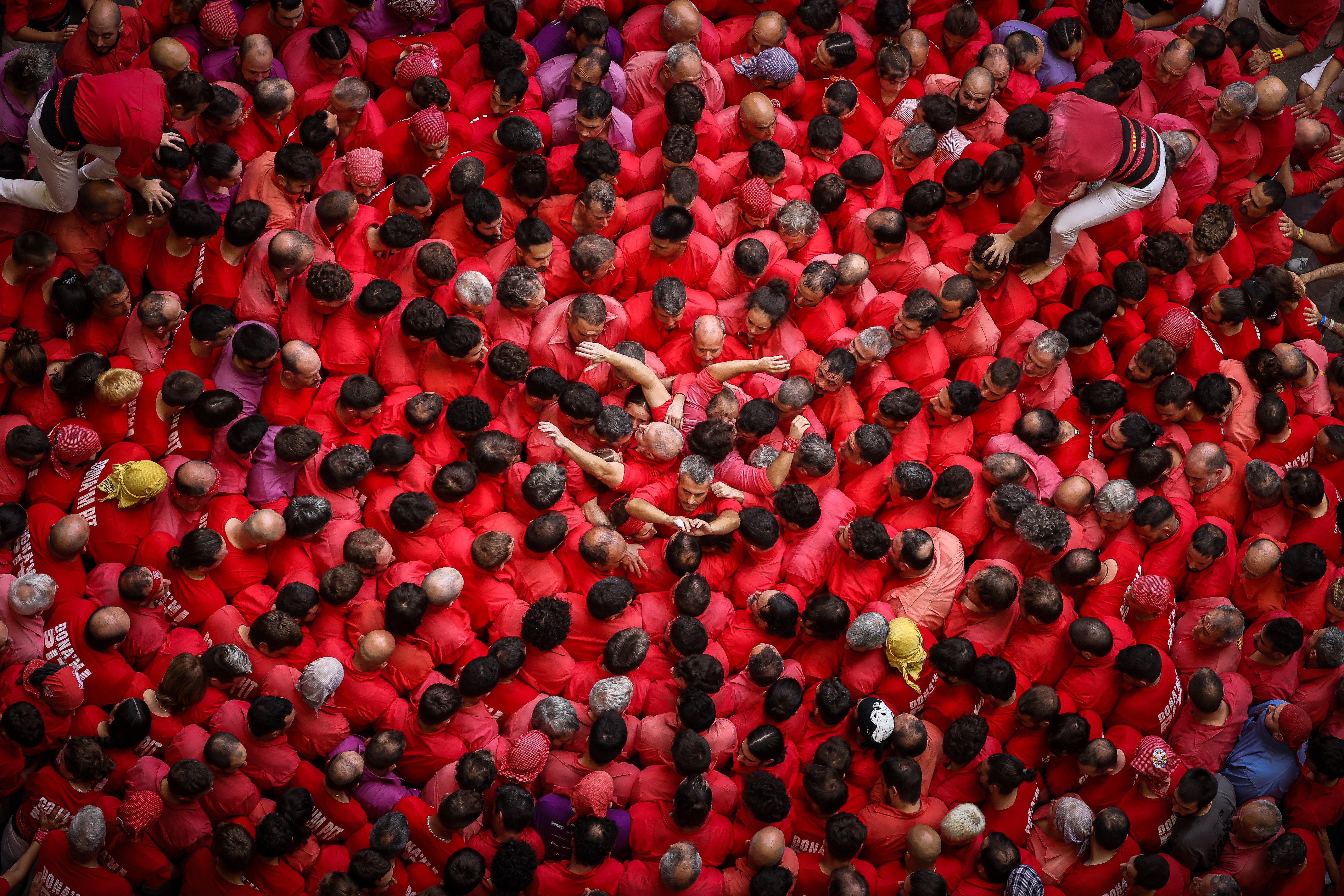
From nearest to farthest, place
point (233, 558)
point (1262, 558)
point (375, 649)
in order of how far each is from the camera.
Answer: point (375, 649), point (233, 558), point (1262, 558)

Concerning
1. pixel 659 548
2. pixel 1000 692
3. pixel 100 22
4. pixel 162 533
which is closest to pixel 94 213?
pixel 100 22

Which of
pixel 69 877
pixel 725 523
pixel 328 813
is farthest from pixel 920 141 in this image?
pixel 69 877

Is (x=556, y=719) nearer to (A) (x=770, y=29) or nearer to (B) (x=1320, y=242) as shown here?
(A) (x=770, y=29)

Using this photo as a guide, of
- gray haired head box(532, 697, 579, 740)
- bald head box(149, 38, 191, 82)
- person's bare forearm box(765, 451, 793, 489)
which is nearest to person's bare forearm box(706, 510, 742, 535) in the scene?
person's bare forearm box(765, 451, 793, 489)

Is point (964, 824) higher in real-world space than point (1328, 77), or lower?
lower

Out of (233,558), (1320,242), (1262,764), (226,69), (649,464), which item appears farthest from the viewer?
(1320,242)

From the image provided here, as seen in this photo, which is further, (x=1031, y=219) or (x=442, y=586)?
(x=1031, y=219)

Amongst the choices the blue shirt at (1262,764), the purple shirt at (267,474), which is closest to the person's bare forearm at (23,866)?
the purple shirt at (267,474)

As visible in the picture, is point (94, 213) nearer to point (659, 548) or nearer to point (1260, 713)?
point (659, 548)
